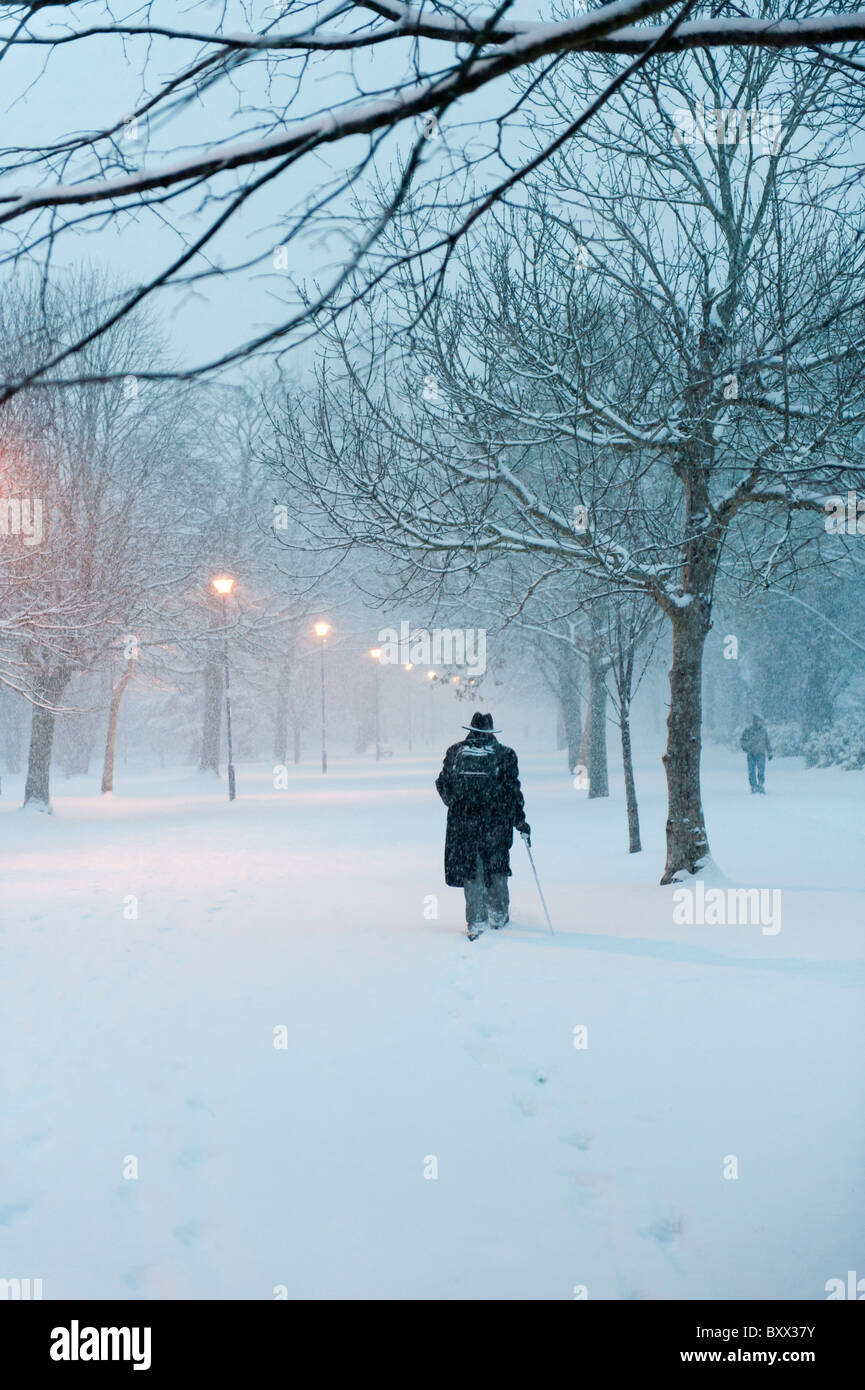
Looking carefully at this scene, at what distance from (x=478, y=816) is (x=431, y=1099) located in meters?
4.05

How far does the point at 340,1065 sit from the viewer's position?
5.32 meters

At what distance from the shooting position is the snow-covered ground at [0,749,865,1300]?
135 inches

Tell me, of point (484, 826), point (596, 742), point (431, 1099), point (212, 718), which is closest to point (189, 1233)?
point (431, 1099)

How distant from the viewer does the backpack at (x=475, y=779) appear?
28.8ft

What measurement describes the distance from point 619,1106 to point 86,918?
7.05 meters

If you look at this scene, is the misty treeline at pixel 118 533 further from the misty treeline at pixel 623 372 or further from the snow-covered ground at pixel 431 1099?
the snow-covered ground at pixel 431 1099

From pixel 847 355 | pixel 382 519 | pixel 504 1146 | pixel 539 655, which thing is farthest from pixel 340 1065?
pixel 539 655

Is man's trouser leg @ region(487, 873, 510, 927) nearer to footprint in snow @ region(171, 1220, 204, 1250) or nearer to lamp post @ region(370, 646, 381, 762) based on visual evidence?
footprint in snow @ region(171, 1220, 204, 1250)

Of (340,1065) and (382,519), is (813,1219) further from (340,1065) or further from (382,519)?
(382,519)

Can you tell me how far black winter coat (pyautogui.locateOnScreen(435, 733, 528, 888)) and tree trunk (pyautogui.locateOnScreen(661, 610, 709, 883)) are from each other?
2690mm

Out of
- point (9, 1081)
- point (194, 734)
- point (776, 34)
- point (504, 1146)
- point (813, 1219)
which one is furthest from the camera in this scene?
point (194, 734)

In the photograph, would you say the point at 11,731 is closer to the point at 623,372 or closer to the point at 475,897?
the point at 623,372

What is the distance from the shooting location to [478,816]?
28.9 feet

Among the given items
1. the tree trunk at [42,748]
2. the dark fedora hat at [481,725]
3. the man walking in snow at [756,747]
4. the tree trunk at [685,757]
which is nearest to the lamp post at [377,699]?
the tree trunk at [42,748]
